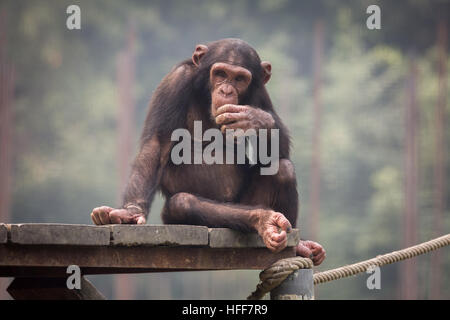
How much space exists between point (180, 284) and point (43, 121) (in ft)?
19.6

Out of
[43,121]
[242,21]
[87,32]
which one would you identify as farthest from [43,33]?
[242,21]

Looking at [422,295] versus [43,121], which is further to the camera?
[43,121]

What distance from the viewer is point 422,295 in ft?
55.4

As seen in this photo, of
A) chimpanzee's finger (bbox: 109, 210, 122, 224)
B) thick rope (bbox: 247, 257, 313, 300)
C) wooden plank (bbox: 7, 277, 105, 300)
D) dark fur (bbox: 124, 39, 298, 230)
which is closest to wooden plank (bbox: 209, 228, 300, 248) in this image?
thick rope (bbox: 247, 257, 313, 300)

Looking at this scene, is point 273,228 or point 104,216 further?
point 104,216

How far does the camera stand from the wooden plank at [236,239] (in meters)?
3.73

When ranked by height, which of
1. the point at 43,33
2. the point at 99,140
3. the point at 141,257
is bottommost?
the point at 141,257

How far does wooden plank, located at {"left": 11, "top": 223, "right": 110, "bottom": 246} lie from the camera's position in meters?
3.46

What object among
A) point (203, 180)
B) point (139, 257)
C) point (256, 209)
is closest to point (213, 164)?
point (203, 180)

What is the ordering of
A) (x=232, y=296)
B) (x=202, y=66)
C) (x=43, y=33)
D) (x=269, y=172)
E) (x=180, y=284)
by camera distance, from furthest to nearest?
(x=43, y=33)
(x=180, y=284)
(x=232, y=296)
(x=202, y=66)
(x=269, y=172)

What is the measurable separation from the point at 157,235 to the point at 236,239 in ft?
1.36

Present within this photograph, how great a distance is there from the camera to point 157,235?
11.9 feet

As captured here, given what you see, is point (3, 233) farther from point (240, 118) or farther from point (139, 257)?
point (240, 118)

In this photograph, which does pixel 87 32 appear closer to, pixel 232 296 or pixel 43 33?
pixel 43 33
